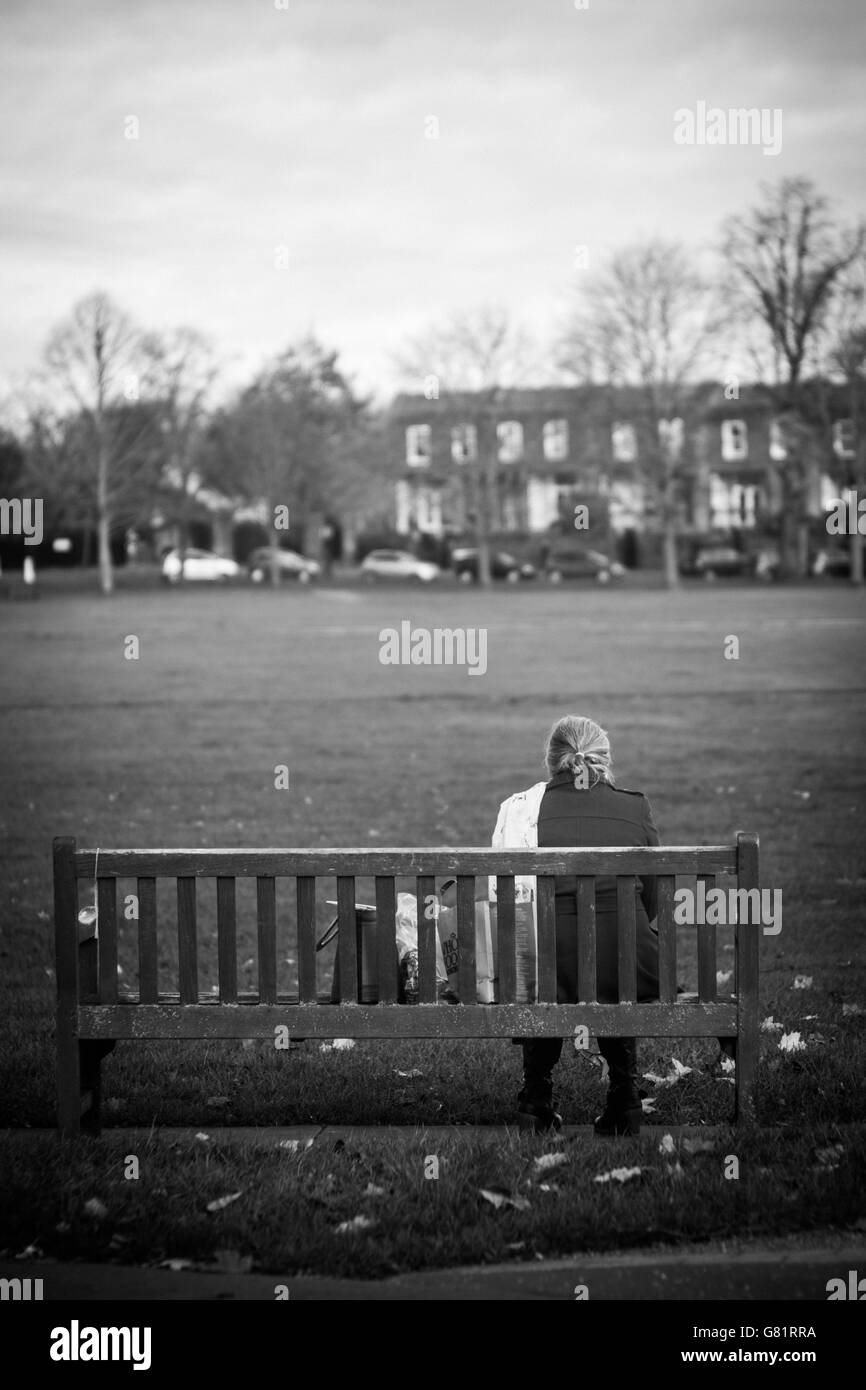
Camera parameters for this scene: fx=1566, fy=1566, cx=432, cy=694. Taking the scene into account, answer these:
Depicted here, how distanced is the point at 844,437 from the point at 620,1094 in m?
67.2

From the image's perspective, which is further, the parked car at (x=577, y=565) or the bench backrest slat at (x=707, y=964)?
the parked car at (x=577, y=565)

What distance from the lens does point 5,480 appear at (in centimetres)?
7244

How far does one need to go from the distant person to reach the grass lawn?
0.24 metres

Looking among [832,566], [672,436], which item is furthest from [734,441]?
[672,436]

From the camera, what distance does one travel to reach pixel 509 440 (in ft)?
261

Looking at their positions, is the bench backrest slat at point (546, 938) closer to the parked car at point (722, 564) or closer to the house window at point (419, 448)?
the house window at point (419, 448)

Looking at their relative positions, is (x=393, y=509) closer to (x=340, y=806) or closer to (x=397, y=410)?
(x=397, y=410)

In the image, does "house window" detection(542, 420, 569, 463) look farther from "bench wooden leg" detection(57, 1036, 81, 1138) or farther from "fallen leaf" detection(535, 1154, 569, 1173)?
"fallen leaf" detection(535, 1154, 569, 1173)

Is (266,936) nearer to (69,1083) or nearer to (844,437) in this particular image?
(69,1083)

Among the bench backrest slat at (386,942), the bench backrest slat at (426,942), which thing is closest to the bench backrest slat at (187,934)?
the bench backrest slat at (386,942)

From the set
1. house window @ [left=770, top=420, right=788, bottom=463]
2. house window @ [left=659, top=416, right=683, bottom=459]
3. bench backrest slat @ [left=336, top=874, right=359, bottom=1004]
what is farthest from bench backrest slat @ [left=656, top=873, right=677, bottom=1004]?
house window @ [left=770, top=420, right=788, bottom=463]

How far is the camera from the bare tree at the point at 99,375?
70.8m

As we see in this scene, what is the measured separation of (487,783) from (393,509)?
2881 inches

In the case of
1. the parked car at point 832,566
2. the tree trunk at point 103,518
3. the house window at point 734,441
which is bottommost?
the parked car at point 832,566
